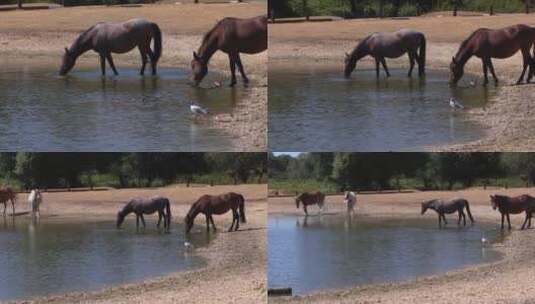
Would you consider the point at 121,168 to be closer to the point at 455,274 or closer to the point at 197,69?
the point at 197,69

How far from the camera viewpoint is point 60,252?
6.19 metres

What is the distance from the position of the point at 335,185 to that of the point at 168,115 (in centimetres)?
117

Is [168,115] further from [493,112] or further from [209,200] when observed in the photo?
[493,112]

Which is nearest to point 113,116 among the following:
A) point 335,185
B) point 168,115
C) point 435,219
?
point 168,115

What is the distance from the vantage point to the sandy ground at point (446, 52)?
19.8 ft

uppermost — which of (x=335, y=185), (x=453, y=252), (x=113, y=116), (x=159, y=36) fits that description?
(x=159, y=36)

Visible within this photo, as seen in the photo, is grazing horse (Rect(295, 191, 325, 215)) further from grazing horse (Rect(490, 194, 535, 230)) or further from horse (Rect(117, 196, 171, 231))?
grazing horse (Rect(490, 194, 535, 230))

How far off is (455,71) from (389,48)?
469mm

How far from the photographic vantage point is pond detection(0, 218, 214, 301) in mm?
6035

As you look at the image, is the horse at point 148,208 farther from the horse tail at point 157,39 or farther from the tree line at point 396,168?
the horse tail at point 157,39

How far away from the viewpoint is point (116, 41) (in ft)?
20.6

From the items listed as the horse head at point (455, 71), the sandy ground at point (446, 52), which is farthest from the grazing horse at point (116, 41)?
the horse head at point (455, 71)

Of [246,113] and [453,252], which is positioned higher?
[246,113]

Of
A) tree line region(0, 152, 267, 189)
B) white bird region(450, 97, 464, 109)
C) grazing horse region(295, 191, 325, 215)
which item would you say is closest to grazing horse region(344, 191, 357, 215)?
grazing horse region(295, 191, 325, 215)
